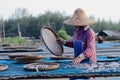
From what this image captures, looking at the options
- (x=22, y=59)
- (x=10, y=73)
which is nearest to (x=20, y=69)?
(x=10, y=73)

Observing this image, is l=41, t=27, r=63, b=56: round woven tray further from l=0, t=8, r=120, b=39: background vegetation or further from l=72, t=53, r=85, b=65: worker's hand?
l=0, t=8, r=120, b=39: background vegetation

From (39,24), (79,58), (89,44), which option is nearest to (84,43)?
(89,44)

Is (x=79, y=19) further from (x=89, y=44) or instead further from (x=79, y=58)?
(x=79, y=58)

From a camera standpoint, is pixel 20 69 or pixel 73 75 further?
pixel 20 69

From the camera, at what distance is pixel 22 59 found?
10.7 ft

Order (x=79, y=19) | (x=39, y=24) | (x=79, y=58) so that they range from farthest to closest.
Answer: (x=39, y=24), (x=79, y=19), (x=79, y=58)

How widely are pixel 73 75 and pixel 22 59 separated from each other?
970 mm

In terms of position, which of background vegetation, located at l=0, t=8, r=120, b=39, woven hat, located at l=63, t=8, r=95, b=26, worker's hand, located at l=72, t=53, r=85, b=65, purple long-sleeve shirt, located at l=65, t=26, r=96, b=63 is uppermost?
background vegetation, located at l=0, t=8, r=120, b=39

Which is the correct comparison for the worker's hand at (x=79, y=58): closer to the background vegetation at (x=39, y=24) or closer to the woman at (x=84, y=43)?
the woman at (x=84, y=43)

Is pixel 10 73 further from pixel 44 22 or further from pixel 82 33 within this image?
pixel 44 22

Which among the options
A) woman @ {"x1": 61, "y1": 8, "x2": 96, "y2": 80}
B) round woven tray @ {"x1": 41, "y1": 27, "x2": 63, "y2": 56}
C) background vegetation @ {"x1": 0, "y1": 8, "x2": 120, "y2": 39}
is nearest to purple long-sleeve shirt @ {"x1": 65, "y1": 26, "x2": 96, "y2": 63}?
woman @ {"x1": 61, "y1": 8, "x2": 96, "y2": 80}

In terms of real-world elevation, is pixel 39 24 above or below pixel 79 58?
above

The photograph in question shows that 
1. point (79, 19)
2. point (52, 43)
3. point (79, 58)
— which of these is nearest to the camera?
point (79, 58)

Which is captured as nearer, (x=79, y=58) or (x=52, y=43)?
(x=79, y=58)
